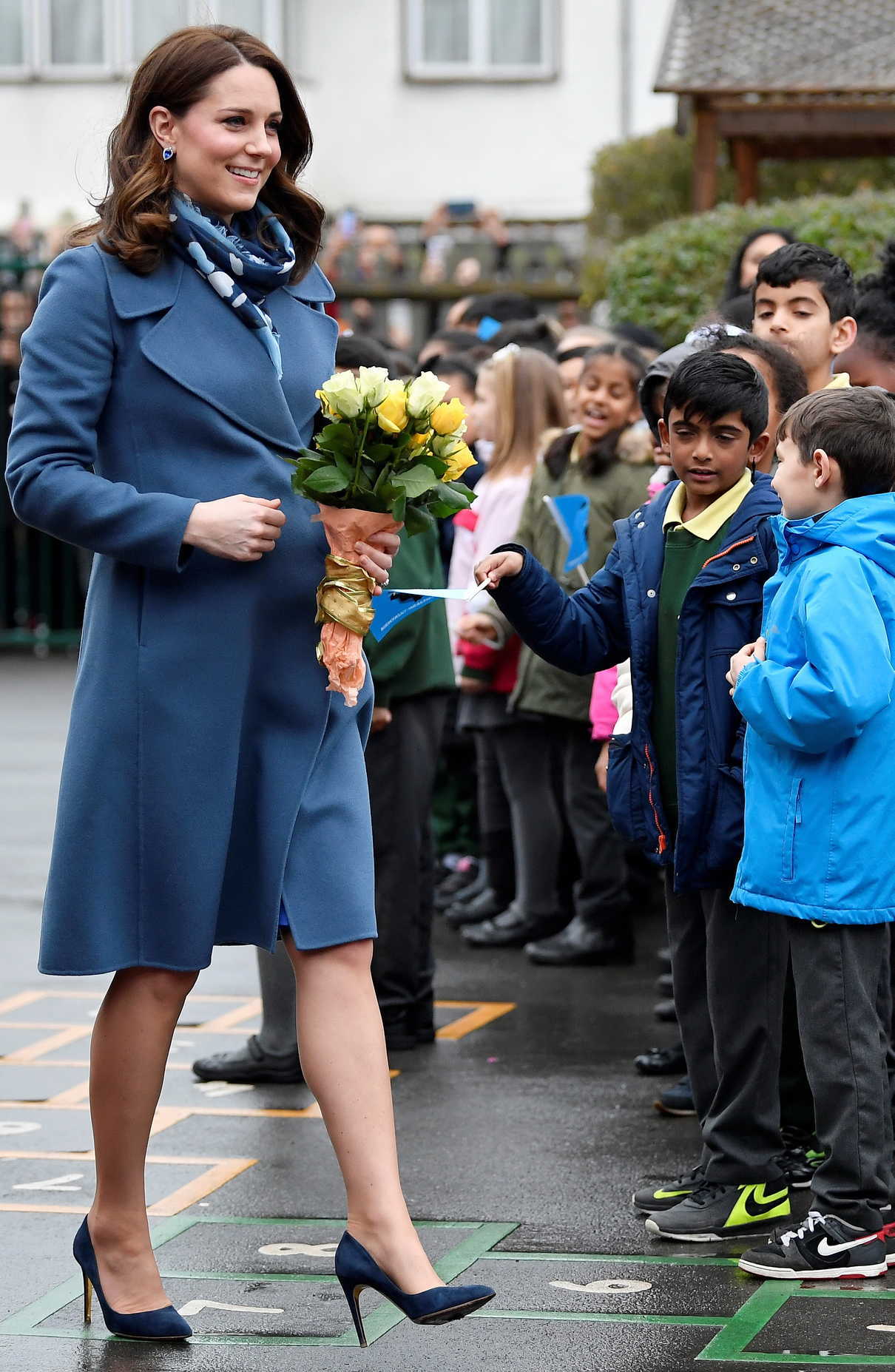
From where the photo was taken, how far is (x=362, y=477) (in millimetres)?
3867

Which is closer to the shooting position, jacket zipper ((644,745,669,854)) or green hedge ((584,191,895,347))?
jacket zipper ((644,745,669,854))

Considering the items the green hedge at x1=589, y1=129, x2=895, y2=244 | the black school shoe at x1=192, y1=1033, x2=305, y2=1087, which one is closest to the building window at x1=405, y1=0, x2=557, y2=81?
the green hedge at x1=589, y1=129, x2=895, y2=244

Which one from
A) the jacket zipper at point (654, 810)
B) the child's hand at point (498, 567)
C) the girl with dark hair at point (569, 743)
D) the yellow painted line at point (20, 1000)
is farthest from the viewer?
the girl with dark hair at point (569, 743)

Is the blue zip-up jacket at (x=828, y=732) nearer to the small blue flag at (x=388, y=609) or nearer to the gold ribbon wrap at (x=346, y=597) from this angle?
the small blue flag at (x=388, y=609)

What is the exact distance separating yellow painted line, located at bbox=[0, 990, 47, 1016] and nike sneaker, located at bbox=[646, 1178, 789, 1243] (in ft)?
10.1

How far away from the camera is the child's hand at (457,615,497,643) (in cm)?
781

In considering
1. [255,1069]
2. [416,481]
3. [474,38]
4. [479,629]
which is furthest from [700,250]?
[474,38]

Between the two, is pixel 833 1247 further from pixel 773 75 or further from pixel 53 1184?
pixel 773 75

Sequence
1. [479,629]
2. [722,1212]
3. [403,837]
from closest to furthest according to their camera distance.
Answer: [722,1212], [403,837], [479,629]

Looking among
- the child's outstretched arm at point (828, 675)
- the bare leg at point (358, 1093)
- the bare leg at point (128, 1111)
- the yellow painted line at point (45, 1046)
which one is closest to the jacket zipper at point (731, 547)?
the child's outstretched arm at point (828, 675)

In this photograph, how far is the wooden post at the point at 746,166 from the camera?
52.7 feet

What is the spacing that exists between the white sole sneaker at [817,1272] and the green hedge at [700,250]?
7466mm

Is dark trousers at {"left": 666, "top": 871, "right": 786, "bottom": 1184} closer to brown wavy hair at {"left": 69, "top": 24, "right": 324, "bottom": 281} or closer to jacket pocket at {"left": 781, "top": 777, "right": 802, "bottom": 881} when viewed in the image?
jacket pocket at {"left": 781, "top": 777, "right": 802, "bottom": 881}

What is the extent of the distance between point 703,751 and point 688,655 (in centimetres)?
21
